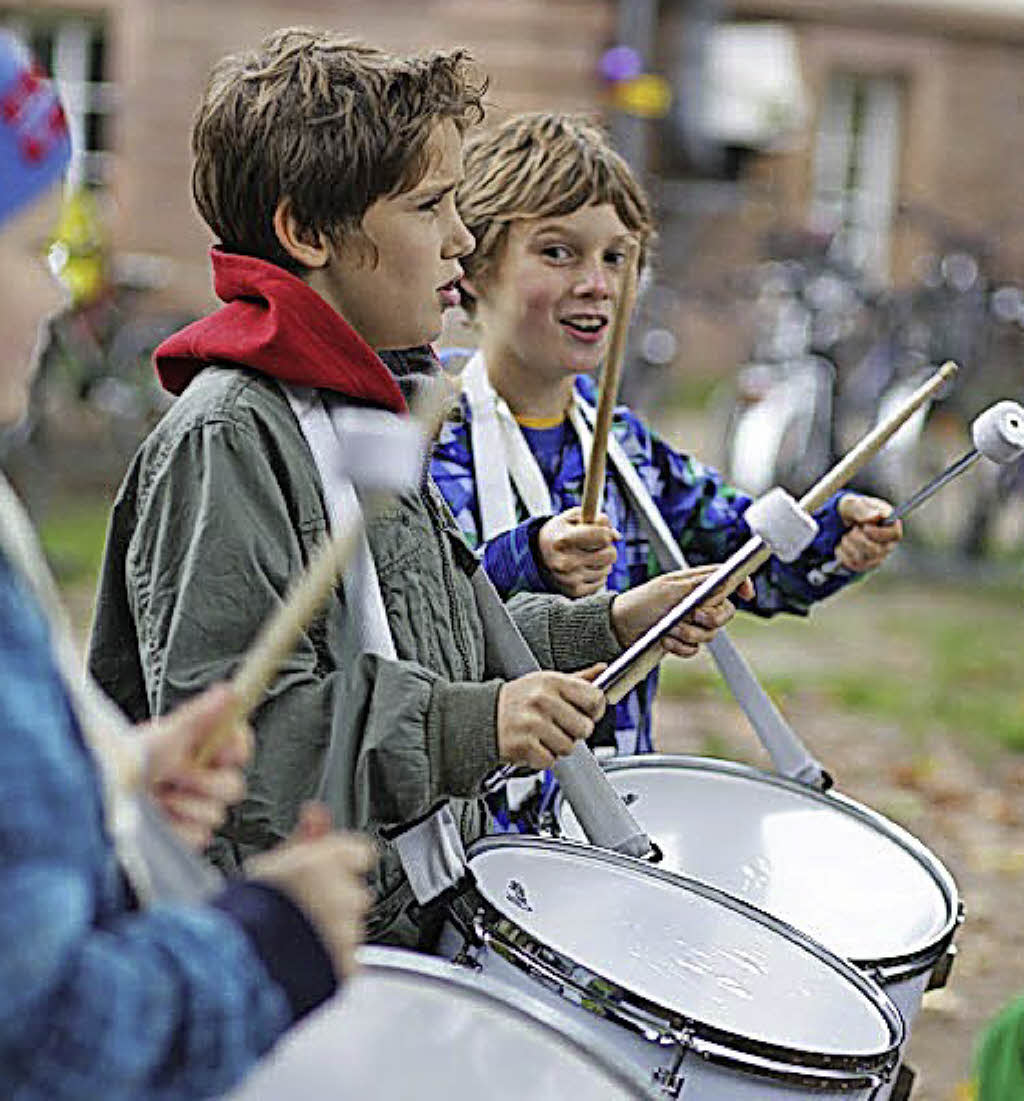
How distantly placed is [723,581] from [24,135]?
3.69 ft

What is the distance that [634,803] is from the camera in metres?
2.34

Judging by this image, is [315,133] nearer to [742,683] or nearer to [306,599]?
[306,599]

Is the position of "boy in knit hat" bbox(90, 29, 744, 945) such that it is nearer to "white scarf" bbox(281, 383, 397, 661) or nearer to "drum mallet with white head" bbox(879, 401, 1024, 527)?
"white scarf" bbox(281, 383, 397, 661)

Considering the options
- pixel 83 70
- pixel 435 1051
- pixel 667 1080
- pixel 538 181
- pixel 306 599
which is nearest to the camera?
pixel 306 599

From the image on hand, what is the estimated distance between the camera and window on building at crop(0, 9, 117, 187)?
12.0 meters

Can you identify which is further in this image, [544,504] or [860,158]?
[860,158]

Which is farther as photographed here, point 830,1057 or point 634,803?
point 634,803


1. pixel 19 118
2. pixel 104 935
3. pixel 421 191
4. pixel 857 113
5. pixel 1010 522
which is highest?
pixel 19 118

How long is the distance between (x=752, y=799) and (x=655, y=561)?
433 millimetres

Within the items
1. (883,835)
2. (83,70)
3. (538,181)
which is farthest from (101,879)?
(83,70)

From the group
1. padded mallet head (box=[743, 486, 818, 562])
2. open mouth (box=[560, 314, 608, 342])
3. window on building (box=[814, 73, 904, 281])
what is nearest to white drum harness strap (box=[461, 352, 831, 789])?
open mouth (box=[560, 314, 608, 342])

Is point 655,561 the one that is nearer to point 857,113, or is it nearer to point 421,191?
point 421,191

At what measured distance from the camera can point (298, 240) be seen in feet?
6.47

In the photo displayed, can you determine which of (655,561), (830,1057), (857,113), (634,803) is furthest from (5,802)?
(857,113)
